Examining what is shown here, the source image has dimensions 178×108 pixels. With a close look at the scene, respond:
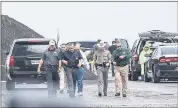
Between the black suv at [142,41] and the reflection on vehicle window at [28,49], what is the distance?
345 inches

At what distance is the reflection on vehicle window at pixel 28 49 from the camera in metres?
23.8

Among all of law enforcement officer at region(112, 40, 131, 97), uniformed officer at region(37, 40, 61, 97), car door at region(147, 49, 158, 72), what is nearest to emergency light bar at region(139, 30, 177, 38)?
car door at region(147, 49, 158, 72)

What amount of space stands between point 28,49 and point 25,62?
44cm

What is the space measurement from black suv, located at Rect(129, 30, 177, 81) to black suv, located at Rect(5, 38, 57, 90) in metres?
8.82

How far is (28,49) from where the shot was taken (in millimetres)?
23859

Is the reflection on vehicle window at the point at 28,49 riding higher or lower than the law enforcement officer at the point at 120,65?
higher

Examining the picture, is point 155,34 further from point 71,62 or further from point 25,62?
point 71,62

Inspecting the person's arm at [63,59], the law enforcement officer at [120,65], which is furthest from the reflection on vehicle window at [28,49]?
the law enforcement officer at [120,65]

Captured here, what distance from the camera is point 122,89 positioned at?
20.9 m

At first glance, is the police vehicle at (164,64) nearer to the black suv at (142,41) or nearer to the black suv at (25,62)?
the black suv at (142,41)

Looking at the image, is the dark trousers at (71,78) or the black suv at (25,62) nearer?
the dark trousers at (71,78)

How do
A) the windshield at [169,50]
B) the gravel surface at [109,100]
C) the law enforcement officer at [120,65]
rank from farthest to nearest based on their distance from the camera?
the windshield at [169,50]
the law enforcement officer at [120,65]
the gravel surface at [109,100]

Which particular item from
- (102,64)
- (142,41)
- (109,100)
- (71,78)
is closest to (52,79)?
(71,78)

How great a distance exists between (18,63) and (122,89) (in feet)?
13.6
